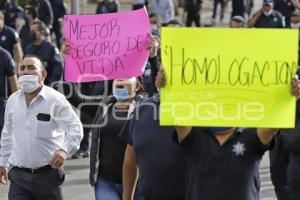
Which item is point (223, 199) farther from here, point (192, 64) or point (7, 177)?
point (7, 177)

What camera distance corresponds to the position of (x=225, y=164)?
5.36 meters

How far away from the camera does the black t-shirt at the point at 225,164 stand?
17.6 feet

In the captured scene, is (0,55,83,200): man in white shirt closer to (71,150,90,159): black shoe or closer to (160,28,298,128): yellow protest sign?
(160,28,298,128): yellow protest sign

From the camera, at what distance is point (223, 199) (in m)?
5.39

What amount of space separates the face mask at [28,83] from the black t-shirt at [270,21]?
11.2 metres

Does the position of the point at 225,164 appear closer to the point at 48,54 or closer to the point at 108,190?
the point at 108,190

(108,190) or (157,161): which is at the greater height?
(157,161)

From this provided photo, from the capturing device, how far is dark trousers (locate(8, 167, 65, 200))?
6906mm

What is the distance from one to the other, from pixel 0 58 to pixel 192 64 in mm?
5285

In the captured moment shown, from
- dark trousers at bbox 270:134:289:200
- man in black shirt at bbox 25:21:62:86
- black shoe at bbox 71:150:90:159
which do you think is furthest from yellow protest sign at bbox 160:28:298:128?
black shoe at bbox 71:150:90:159

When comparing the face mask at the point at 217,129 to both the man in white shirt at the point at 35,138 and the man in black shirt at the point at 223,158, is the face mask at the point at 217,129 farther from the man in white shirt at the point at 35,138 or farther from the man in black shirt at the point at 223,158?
the man in white shirt at the point at 35,138

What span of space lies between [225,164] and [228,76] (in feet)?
1.61

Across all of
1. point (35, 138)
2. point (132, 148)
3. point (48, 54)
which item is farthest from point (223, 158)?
point (48, 54)

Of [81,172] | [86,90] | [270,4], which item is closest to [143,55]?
[86,90]
